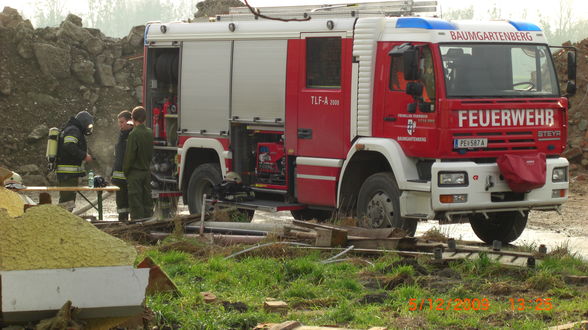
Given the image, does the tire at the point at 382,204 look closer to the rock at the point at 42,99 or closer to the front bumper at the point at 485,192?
the front bumper at the point at 485,192

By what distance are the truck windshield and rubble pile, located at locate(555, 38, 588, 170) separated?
915cm

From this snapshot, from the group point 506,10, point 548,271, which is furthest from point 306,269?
point 506,10

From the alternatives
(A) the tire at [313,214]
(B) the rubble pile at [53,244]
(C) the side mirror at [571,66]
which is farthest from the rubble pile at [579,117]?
(B) the rubble pile at [53,244]

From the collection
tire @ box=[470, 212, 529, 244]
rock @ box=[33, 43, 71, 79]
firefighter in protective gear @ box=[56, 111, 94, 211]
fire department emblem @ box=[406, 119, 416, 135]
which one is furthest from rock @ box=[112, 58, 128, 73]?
fire department emblem @ box=[406, 119, 416, 135]

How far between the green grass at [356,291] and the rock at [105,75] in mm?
15218

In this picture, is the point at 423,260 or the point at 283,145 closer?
the point at 423,260

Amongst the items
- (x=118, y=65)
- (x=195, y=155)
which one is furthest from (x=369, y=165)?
(x=118, y=65)

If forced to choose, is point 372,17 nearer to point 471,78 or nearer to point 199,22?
point 471,78

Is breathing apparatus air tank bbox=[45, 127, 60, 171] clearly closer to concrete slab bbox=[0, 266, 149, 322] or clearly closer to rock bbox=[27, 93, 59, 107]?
concrete slab bbox=[0, 266, 149, 322]

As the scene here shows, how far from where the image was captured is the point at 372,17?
42.8 ft

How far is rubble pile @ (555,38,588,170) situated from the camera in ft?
71.3

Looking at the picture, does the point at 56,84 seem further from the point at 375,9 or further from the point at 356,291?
the point at 356,291

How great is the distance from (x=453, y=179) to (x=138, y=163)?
496cm

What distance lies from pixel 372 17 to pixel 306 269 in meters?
4.34
